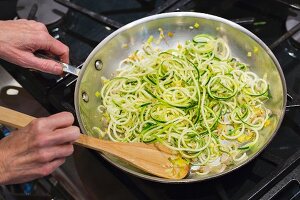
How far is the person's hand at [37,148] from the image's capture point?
1.04 metres

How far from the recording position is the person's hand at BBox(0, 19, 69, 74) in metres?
1.34

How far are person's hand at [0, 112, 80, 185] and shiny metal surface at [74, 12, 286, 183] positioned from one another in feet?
0.77

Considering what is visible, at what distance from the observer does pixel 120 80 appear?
1.53 m

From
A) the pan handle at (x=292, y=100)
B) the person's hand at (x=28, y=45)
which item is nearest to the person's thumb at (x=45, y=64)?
the person's hand at (x=28, y=45)

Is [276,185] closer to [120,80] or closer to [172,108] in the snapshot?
[172,108]

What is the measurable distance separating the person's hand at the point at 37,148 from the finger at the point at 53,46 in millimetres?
395

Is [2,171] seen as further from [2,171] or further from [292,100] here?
[292,100]

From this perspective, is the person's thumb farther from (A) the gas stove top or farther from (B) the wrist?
(B) the wrist

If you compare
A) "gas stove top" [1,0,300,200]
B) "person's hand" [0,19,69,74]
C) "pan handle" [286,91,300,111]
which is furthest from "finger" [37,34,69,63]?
"pan handle" [286,91,300,111]

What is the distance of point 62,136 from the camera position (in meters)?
1.03

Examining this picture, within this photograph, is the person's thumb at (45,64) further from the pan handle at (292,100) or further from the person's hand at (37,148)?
the pan handle at (292,100)

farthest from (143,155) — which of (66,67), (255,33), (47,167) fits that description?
(255,33)

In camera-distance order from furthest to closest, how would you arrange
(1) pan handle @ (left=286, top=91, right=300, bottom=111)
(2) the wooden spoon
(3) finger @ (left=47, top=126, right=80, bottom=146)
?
(1) pan handle @ (left=286, top=91, right=300, bottom=111)
(2) the wooden spoon
(3) finger @ (left=47, top=126, right=80, bottom=146)

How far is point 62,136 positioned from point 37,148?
0.08 meters
